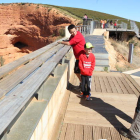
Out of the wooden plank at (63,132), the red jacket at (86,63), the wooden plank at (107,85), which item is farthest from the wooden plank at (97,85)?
the wooden plank at (63,132)

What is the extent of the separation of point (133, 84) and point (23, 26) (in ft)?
96.4

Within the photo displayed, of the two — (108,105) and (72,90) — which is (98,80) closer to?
(72,90)

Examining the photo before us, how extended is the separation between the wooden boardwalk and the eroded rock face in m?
25.7

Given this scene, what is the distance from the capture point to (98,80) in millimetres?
5863

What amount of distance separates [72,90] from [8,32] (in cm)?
3070

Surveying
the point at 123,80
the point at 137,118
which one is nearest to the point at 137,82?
the point at 123,80

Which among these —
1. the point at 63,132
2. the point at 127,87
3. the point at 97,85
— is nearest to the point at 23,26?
the point at 97,85

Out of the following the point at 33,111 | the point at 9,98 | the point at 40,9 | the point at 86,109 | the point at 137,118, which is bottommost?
the point at 86,109

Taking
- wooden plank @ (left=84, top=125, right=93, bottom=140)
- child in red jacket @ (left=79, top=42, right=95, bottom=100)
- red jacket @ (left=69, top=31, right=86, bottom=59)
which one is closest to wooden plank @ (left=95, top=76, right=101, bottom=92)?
child in red jacket @ (left=79, top=42, right=95, bottom=100)

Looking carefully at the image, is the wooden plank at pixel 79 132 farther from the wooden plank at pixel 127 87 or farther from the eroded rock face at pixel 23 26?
the eroded rock face at pixel 23 26

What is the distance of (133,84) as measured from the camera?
218 inches

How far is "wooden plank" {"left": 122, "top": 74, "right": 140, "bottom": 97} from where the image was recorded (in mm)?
4984

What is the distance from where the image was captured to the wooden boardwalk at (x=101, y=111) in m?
3.09

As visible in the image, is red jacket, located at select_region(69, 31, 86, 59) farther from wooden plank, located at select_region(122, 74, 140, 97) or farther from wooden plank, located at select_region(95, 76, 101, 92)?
wooden plank, located at select_region(122, 74, 140, 97)
